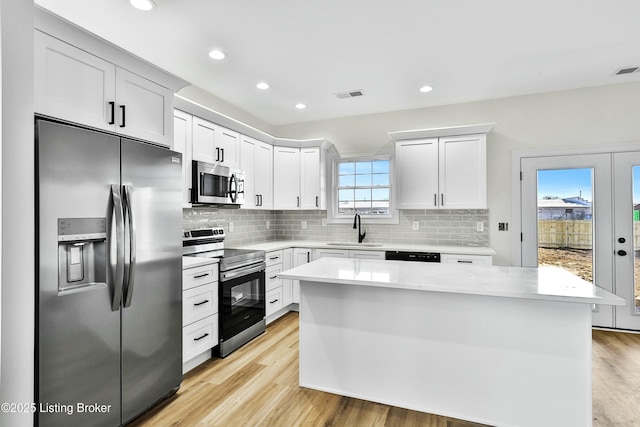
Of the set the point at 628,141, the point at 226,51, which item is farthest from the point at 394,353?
the point at 628,141

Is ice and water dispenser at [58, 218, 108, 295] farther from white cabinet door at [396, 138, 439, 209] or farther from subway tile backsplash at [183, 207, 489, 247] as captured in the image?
white cabinet door at [396, 138, 439, 209]

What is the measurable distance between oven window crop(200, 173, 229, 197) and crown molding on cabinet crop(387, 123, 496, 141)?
220 cm

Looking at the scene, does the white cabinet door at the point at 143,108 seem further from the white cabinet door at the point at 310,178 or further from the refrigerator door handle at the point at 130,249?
the white cabinet door at the point at 310,178

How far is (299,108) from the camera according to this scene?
177 inches

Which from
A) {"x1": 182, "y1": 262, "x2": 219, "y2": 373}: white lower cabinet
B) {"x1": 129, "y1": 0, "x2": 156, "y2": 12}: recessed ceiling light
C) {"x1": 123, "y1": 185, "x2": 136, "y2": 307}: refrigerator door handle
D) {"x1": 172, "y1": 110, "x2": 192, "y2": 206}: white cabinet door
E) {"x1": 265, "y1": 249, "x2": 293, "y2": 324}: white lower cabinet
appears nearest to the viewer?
{"x1": 123, "y1": 185, "x2": 136, "y2": 307}: refrigerator door handle

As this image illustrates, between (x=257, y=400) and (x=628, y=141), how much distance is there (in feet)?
15.2

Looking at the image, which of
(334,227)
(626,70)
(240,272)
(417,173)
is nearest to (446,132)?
(417,173)

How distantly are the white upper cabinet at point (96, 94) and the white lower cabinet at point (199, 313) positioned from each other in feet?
3.60

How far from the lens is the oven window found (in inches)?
125

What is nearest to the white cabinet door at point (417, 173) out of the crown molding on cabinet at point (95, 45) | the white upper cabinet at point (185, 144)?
the white upper cabinet at point (185, 144)

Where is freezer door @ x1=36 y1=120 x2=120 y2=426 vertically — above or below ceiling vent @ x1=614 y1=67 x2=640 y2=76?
below

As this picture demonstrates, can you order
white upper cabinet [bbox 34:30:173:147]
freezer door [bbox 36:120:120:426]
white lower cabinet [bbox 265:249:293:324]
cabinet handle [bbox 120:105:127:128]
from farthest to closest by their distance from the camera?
white lower cabinet [bbox 265:249:293:324]
cabinet handle [bbox 120:105:127:128]
white upper cabinet [bbox 34:30:173:147]
freezer door [bbox 36:120:120:426]

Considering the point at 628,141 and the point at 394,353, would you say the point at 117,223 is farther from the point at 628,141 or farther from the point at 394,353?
the point at 628,141

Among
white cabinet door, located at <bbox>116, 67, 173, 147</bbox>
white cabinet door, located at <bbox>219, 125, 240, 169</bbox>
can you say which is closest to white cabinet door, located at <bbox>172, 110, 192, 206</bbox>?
white cabinet door, located at <bbox>219, 125, 240, 169</bbox>
